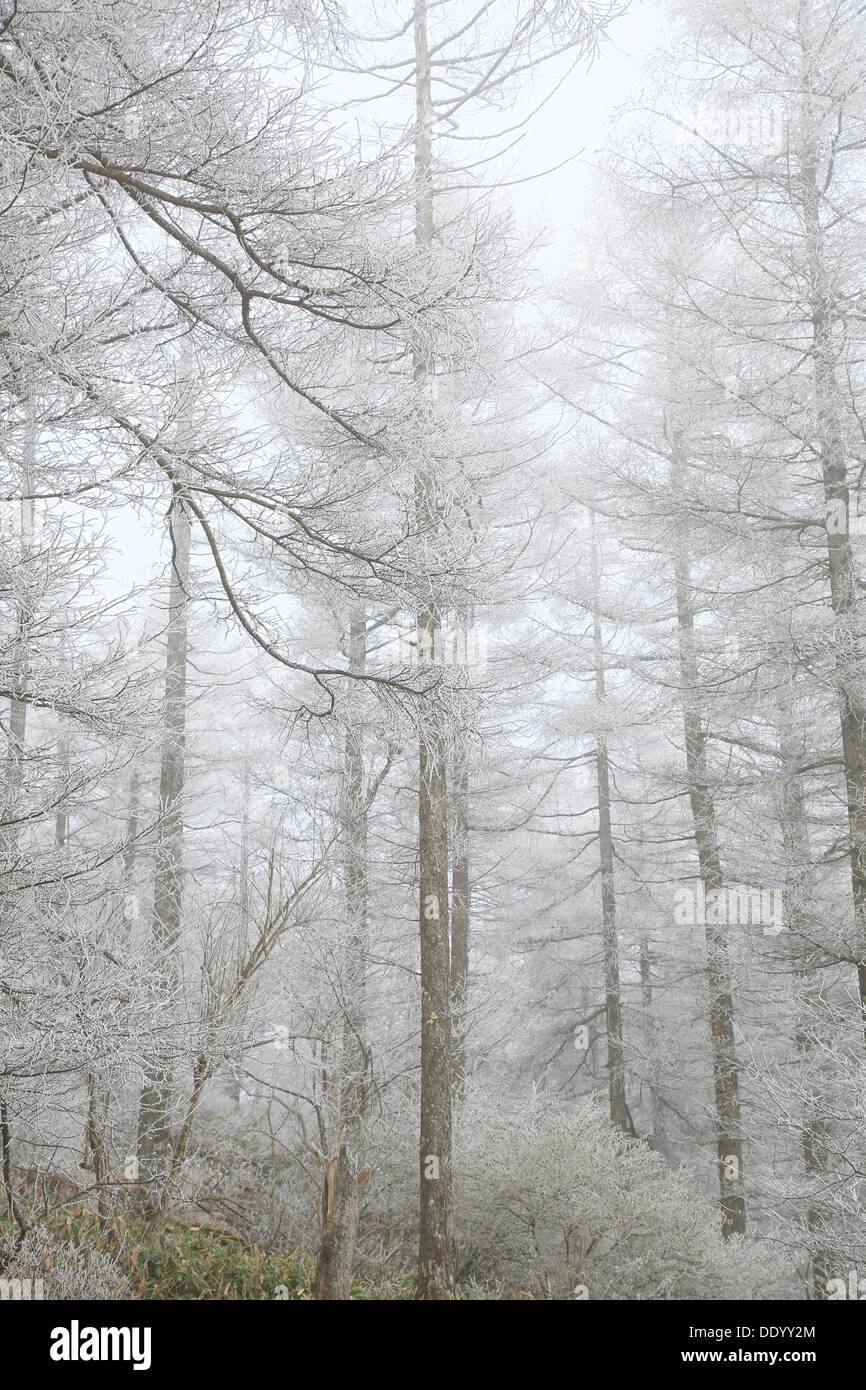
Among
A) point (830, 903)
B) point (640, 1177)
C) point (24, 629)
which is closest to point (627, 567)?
point (830, 903)

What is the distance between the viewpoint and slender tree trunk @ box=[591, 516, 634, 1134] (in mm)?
11891

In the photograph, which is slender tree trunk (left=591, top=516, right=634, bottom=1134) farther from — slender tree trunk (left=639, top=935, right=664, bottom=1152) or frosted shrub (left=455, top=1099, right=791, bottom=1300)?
frosted shrub (left=455, top=1099, right=791, bottom=1300)

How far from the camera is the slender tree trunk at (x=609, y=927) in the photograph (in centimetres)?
1189

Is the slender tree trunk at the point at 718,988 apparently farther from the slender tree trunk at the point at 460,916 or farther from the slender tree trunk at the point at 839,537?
the slender tree trunk at the point at 460,916

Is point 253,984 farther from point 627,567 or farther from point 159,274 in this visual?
point 627,567

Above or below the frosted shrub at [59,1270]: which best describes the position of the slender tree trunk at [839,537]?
above

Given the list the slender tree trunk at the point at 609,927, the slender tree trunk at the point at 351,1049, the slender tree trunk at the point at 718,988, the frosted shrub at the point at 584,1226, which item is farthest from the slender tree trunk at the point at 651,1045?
the slender tree trunk at the point at 351,1049

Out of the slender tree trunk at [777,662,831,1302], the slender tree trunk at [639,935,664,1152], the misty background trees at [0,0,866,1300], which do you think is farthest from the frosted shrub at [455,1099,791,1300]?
the slender tree trunk at [639,935,664,1152]

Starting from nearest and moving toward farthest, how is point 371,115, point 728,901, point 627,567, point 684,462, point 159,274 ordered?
point 159,274, point 371,115, point 684,462, point 728,901, point 627,567

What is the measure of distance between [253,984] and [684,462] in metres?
5.40

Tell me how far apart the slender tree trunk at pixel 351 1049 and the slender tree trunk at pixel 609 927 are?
150 inches
